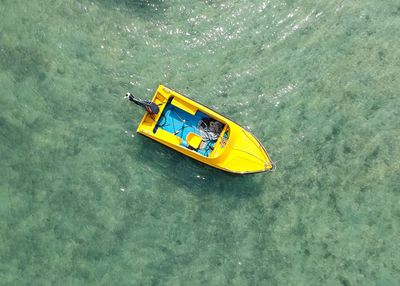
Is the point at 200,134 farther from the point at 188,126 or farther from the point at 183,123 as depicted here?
the point at 183,123

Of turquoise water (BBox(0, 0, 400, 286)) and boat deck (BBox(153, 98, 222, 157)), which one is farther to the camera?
turquoise water (BBox(0, 0, 400, 286))

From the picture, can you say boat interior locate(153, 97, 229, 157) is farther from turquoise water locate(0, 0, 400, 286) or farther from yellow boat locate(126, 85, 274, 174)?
turquoise water locate(0, 0, 400, 286)

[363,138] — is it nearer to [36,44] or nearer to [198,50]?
[198,50]

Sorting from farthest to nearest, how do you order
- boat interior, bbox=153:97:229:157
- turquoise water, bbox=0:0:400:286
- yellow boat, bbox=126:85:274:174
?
turquoise water, bbox=0:0:400:286, boat interior, bbox=153:97:229:157, yellow boat, bbox=126:85:274:174

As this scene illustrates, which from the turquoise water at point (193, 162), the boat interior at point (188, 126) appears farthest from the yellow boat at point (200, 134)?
the turquoise water at point (193, 162)

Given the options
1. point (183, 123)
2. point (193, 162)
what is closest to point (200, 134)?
point (183, 123)

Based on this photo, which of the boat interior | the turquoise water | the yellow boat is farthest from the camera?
the turquoise water

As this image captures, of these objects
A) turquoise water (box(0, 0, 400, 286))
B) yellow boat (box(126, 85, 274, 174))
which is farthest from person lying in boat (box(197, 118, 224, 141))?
turquoise water (box(0, 0, 400, 286))

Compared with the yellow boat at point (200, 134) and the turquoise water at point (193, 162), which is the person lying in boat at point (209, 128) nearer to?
the yellow boat at point (200, 134)
